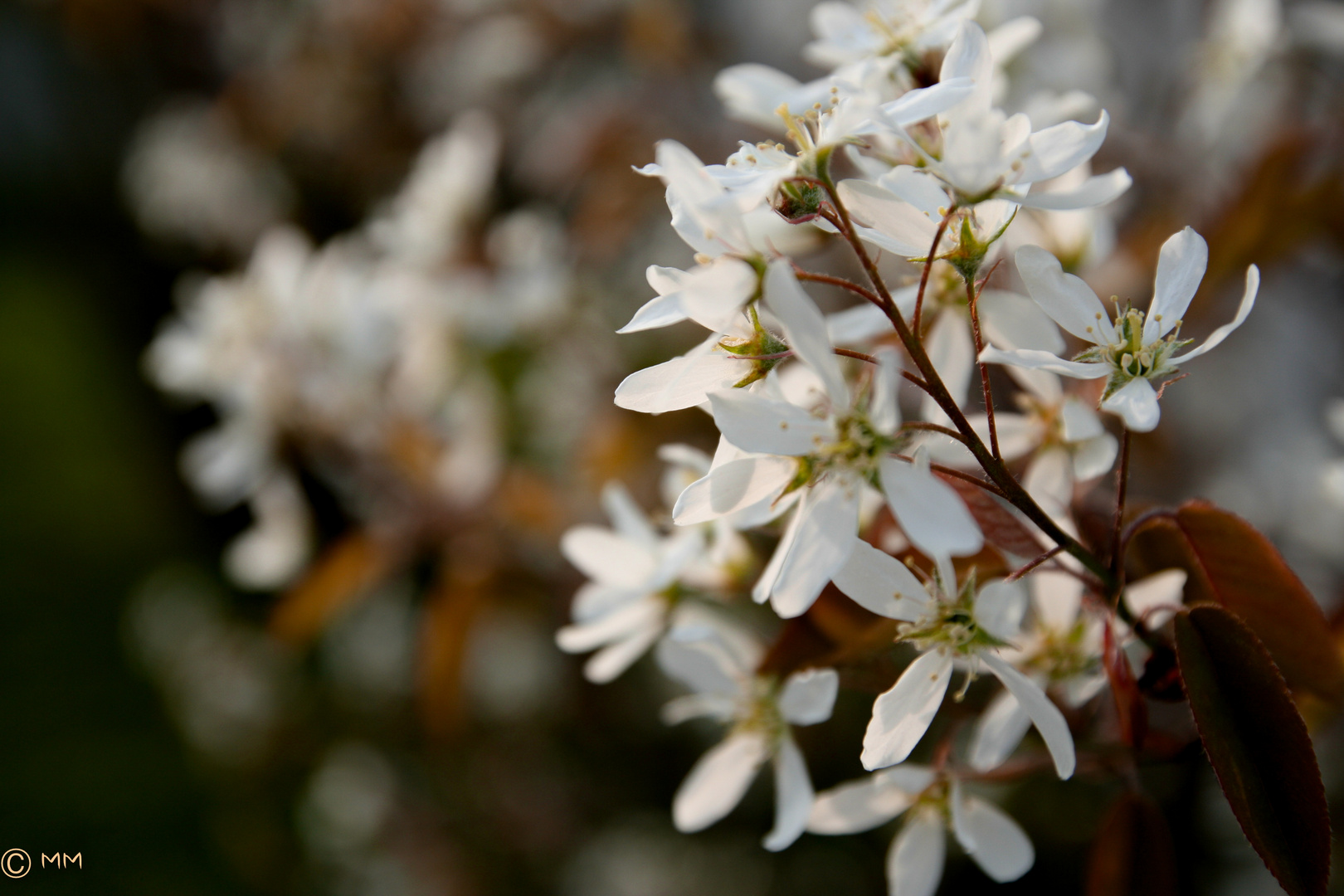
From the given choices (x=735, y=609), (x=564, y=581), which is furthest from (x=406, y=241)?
(x=735, y=609)

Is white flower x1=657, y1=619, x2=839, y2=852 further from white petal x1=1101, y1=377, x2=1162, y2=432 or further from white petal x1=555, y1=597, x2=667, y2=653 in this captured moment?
white petal x1=1101, y1=377, x2=1162, y2=432

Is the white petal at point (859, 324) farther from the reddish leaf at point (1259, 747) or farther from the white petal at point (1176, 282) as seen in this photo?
the reddish leaf at point (1259, 747)

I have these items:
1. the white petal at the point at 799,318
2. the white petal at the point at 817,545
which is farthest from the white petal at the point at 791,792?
the white petal at the point at 799,318

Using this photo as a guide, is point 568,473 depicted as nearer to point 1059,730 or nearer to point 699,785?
point 699,785

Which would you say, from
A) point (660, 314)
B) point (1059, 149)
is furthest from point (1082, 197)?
point (660, 314)

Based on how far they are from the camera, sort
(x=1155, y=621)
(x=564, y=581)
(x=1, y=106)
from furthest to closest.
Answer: (x=1, y=106), (x=564, y=581), (x=1155, y=621)

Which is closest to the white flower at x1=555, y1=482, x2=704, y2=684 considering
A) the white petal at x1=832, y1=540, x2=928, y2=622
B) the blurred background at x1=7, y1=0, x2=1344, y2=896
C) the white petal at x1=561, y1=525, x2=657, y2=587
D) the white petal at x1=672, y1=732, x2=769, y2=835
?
the white petal at x1=561, y1=525, x2=657, y2=587
